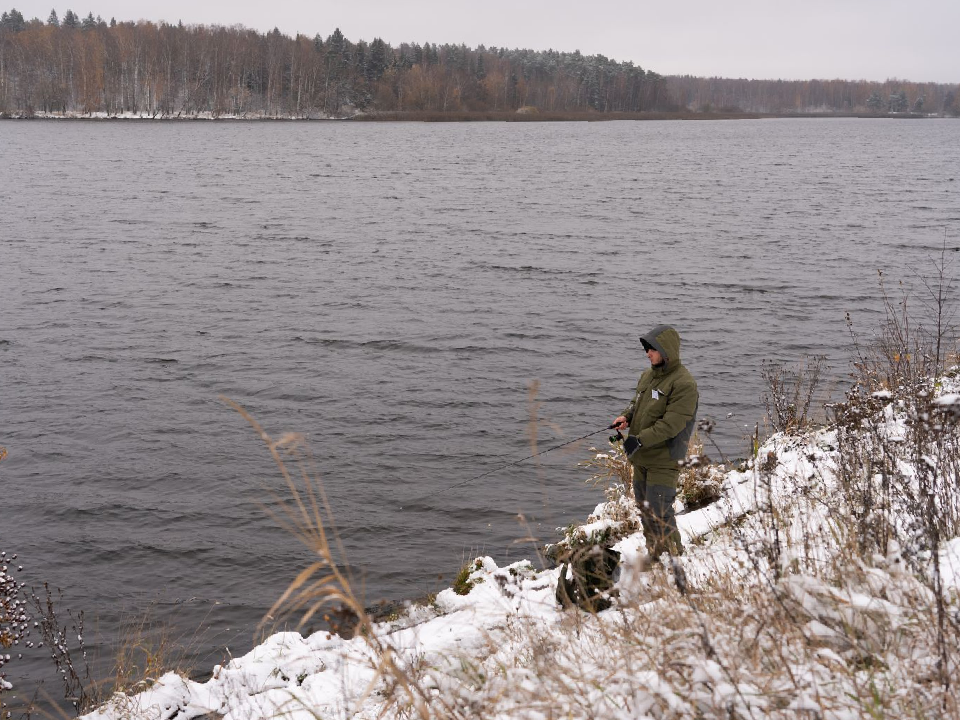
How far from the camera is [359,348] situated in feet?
55.7

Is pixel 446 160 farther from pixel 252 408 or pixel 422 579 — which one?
pixel 422 579

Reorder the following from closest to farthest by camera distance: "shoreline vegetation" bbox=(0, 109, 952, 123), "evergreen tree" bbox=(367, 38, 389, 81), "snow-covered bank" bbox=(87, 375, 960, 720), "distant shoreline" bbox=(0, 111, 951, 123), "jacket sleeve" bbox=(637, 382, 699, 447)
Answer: "snow-covered bank" bbox=(87, 375, 960, 720), "jacket sleeve" bbox=(637, 382, 699, 447), "distant shoreline" bbox=(0, 111, 951, 123), "shoreline vegetation" bbox=(0, 109, 952, 123), "evergreen tree" bbox=(367, 38, 389, 81)

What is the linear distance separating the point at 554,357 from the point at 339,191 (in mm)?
28911

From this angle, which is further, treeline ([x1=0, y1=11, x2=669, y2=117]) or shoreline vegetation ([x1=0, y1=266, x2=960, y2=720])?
treeline ([x1=0, y1=11, x2=669, y2=117])

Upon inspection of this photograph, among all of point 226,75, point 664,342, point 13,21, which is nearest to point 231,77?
point 226,75

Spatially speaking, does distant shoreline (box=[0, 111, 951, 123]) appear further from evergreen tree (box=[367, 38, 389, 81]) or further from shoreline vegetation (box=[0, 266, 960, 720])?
shoreline vegetation (box=[0, 266, 960, 720])

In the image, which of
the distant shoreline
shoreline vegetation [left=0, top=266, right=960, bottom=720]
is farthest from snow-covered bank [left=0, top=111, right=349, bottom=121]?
shoreline vegetation [left=0, top=266, right=960, bottom=720]

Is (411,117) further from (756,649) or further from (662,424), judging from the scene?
(756,649)

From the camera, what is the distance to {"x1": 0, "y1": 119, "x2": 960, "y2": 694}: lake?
954 cm

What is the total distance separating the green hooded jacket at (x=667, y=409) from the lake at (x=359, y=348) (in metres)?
1.22

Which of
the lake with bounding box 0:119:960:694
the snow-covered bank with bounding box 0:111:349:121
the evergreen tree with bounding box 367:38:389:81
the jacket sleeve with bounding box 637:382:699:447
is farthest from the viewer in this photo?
the evergreen tree with bounding box 367:38:389:81

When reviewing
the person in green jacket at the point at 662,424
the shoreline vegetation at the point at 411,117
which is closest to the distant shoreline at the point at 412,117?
the shoreline vegetation at the point at 411,117

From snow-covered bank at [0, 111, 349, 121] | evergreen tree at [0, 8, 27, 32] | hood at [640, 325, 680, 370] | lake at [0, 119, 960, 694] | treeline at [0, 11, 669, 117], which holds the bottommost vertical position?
lake at [0, 119, 960, 694]

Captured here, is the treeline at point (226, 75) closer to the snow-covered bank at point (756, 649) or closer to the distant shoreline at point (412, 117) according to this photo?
the distant shoreline at point (412, 117)
